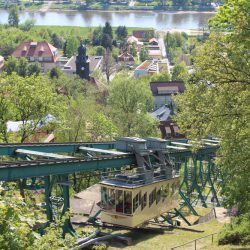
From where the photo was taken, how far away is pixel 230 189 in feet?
65.8

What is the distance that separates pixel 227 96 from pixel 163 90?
219ft

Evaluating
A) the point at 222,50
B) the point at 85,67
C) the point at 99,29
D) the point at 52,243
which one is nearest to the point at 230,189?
the point at 222,50

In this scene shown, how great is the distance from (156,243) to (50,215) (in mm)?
4718

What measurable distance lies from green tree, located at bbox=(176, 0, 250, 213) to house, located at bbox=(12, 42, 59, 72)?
104 meters

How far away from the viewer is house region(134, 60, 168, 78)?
110688 mm

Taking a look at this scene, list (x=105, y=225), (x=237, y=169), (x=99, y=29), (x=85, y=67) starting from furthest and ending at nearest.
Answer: (x=99, y=29)
(x=85, y=67)
(x=105, y=225)
(x=237, y=169)

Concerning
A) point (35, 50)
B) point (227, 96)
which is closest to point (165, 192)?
point (227, 96)

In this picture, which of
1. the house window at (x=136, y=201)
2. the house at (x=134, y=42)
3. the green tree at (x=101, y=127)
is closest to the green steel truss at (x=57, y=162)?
the house window at (x=136, y=201)

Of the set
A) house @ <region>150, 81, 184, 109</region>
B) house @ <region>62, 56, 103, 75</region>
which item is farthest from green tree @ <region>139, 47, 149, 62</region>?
house @ <region>150, 81, 184, 109</region>

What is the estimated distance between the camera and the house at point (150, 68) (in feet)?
363

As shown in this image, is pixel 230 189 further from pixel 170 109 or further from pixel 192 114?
pixel 170 109

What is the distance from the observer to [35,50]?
12612 cm

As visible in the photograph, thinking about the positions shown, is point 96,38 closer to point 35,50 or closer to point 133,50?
point 133,50

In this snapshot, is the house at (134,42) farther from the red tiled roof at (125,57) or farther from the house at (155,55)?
the red tiled roof at (125,57)
